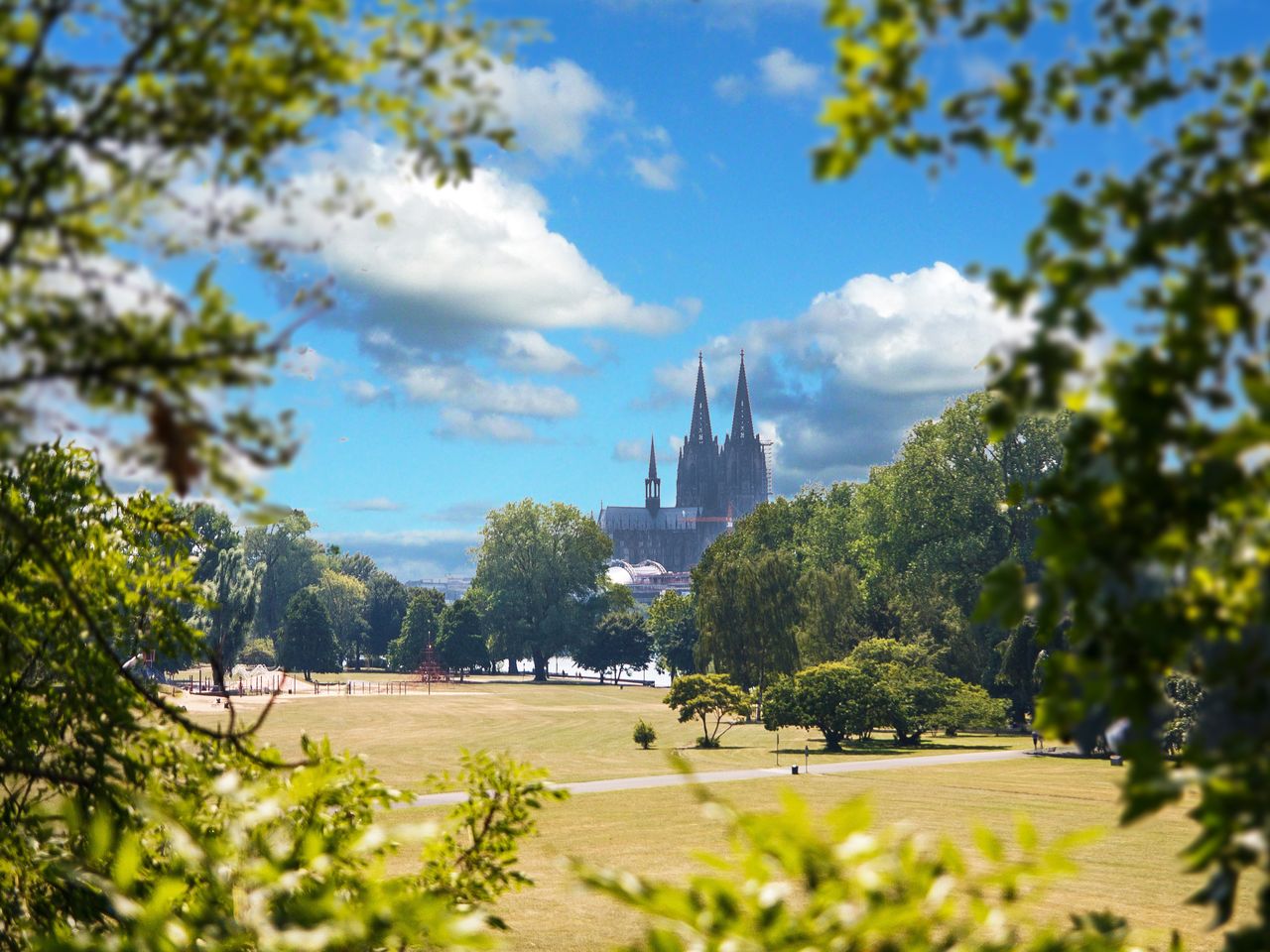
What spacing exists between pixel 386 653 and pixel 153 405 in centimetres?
11508

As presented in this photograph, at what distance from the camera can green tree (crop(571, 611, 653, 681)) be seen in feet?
306

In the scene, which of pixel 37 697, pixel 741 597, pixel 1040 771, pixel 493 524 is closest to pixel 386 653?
pixel 493 524

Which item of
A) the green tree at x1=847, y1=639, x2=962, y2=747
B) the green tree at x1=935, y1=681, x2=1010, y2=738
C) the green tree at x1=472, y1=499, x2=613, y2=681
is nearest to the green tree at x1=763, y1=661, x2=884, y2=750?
the green tree at x1=847, y1=639, x2=962, y2=747

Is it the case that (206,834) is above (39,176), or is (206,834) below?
below

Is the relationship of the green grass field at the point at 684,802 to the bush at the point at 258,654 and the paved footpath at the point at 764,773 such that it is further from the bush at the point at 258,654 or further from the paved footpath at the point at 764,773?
the bush at the point at 258,654

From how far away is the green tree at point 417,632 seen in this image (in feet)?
338

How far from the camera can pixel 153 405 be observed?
85.0 inches

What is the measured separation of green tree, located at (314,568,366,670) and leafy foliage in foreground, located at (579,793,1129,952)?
109858mm

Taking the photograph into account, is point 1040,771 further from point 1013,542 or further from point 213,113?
point 213,113

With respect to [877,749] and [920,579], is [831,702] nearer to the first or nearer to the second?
[877,749]

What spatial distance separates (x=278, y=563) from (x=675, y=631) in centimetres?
4242

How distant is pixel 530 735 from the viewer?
53812 millimetres

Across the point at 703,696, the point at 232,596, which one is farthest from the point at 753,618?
the point at 232,596

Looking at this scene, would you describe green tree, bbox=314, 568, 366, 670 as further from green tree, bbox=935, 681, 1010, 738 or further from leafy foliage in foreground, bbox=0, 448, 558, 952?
leafy foliage in foreground, bbox=0, 448, 558, 952
